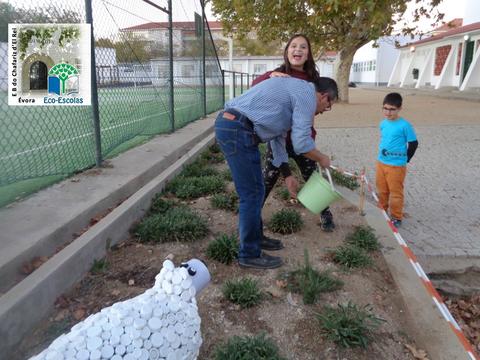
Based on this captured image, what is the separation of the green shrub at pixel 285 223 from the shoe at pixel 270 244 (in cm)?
35

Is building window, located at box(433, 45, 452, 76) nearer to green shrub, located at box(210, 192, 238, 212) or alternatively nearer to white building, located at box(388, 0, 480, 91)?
white building, located at box(388, 0, 480, 91)

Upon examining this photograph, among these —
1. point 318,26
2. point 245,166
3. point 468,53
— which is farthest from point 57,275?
point 468,53

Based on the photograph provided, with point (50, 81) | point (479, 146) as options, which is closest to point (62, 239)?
point (50, 81)

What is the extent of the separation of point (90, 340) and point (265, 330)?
135 centimetres

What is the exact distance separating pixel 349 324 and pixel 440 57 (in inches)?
1434

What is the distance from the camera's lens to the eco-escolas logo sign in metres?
4.62

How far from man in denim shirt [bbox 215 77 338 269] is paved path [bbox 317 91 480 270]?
194 cm

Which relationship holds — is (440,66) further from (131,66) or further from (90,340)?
(90,340)

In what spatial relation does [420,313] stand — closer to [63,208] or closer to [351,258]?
[351,258]

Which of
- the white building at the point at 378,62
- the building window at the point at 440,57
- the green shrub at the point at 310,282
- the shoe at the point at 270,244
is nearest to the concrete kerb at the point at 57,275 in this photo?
the shoe at the point at 270,244

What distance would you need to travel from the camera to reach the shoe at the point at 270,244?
144 inches

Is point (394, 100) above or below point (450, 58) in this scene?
below

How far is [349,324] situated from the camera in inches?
99.4

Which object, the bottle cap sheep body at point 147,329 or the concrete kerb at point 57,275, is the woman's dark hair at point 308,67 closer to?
the concrete kerb at point 57,275
